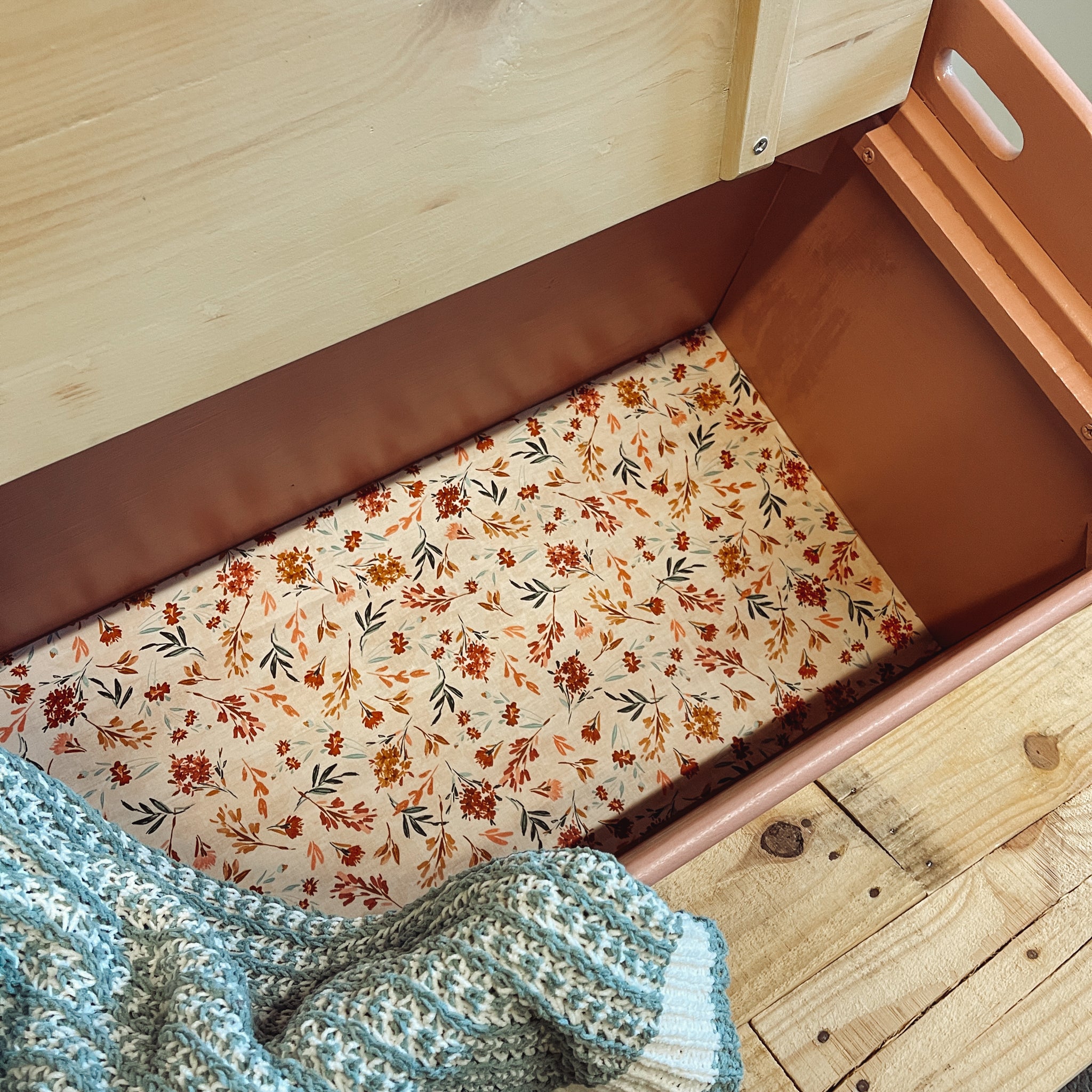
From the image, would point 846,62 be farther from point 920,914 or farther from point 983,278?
point 920,914

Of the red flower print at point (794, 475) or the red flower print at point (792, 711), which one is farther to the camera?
the red flower print at point (794, 475)

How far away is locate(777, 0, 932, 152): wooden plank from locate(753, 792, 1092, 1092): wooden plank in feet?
2.17

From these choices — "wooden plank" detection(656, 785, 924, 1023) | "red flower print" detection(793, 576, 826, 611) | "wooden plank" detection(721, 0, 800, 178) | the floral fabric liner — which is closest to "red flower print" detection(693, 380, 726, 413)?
the floral fabric liner

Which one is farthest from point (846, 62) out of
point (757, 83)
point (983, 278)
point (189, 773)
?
point (189, 773)

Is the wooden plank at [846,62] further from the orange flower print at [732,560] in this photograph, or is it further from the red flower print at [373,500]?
the red flower print at [373,500]

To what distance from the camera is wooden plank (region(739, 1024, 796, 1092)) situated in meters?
0.64

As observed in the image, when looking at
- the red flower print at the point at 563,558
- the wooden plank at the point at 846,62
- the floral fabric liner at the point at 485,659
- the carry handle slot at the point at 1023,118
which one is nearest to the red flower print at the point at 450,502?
the floral fabric liner at the point at 485,659

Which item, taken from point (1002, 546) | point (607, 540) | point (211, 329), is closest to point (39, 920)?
point (211, 329)

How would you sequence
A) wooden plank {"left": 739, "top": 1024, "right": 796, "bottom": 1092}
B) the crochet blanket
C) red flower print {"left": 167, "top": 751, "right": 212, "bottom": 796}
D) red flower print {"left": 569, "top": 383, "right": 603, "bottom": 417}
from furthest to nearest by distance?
red flower print {"left": 569, "top": 383, "right": 603, "bottom": 417} → red flower print {"left": 167, "top": 751, "right": 212, "bottom": 796} → wooden plank {"left": 739, "top": 1024, "right": 796, "bottom": 1092} → the crochet blanket

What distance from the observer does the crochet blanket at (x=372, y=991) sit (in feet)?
1.73

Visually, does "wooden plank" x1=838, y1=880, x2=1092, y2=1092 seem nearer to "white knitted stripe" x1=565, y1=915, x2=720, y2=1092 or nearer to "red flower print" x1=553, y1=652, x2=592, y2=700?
"white knitted stripe" x1=565, y1=915, x2=720, y2=1092

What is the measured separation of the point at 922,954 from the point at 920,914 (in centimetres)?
3

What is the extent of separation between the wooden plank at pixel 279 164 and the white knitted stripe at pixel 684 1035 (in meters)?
0.55

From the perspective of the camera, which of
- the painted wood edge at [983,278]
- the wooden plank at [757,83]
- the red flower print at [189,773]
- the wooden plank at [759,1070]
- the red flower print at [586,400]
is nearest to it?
the wooden plank at [759,1070]
